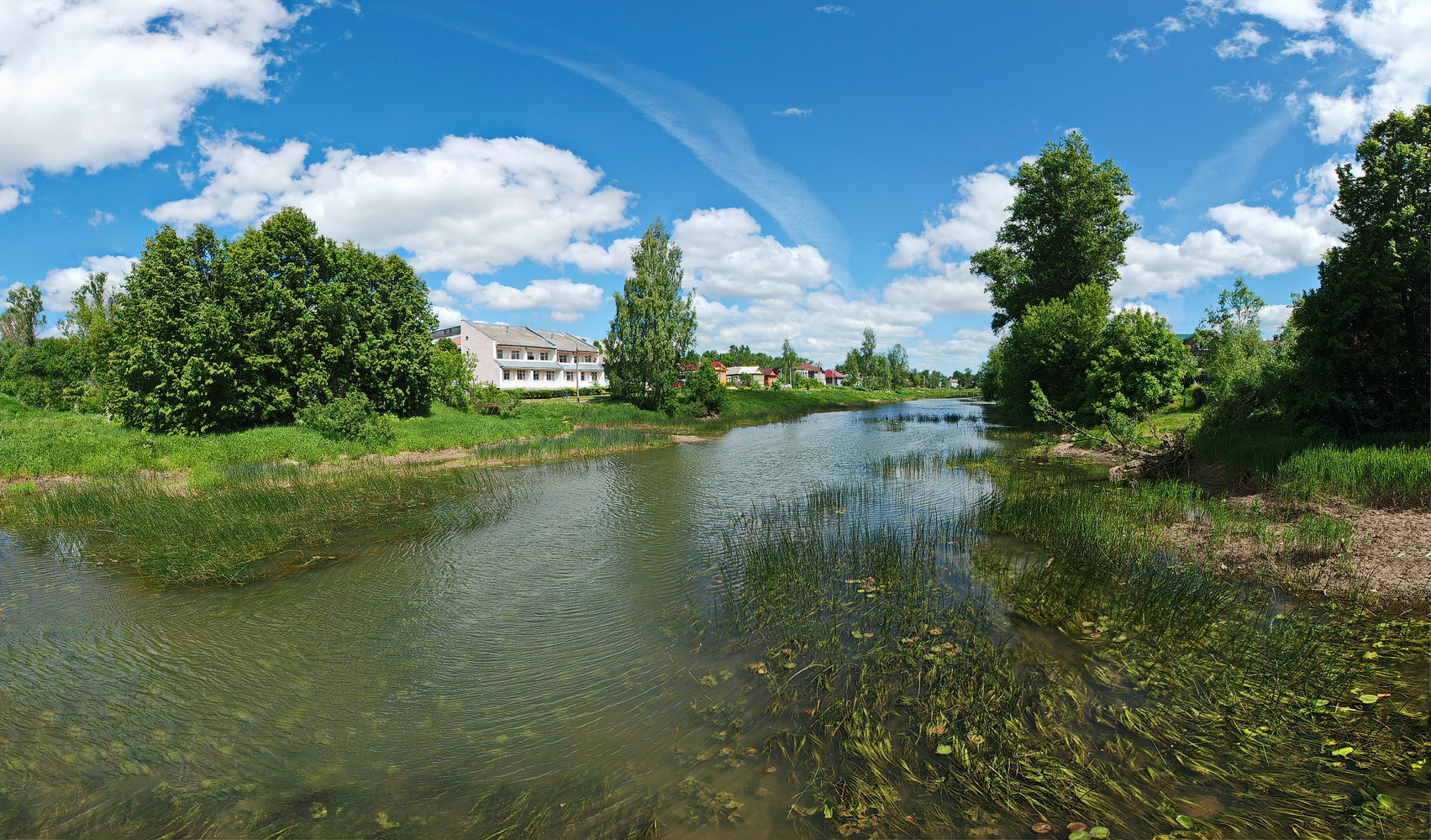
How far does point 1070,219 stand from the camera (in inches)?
1438

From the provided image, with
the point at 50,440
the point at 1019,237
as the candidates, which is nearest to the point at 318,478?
the point at 50,440

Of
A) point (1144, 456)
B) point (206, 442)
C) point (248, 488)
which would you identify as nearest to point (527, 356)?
point (206, 442)

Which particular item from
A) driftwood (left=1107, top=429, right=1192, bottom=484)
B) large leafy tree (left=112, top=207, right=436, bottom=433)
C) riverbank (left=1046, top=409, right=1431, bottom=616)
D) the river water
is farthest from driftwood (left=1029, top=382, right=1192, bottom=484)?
large leafy tree (left=112, top=207, right=436, bottom=433)

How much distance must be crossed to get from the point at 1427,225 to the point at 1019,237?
31576 mm

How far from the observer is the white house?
216 ft

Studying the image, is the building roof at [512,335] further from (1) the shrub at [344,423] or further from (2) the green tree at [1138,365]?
(2) the green tree at [1138,365]

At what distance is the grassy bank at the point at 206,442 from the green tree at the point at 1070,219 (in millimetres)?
26646

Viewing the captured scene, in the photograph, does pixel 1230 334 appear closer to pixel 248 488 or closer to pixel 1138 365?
pixel 1138 365

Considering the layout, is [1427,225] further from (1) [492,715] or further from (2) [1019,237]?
(2) [1019,237]

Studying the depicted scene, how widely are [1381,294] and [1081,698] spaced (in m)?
13.3

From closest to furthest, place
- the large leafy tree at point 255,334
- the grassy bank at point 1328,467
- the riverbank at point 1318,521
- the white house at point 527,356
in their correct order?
the riverbank at point 1318,521
the grassy bank at point 1328,467
the large leafy tree at point 255,334
the white house at point 527,356

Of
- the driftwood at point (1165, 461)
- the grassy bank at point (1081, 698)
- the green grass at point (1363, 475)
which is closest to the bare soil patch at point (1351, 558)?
the green grass at point (1363, 475)

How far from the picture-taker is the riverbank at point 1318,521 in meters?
8.12

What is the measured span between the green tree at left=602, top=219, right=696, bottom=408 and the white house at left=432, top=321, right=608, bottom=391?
36.9 feet
